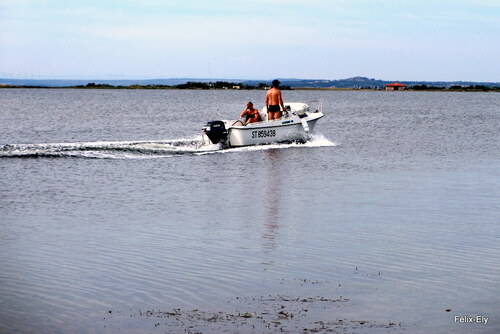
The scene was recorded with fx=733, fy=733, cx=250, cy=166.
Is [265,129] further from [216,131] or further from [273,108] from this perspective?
[216,131]

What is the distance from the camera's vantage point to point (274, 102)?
3106 cm

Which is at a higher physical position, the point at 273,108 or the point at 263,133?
the point at 273,108

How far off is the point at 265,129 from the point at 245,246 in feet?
62.2

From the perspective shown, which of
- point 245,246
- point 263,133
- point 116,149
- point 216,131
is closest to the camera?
point 245,246

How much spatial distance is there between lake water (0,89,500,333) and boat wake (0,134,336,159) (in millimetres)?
695

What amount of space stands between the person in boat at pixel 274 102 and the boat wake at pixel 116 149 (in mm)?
1336

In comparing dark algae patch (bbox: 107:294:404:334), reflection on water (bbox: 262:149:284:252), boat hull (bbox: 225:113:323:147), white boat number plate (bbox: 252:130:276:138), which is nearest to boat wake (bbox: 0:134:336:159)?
boat hull (bbox: 225:113:323:147)

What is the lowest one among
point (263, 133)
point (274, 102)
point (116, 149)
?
point (116, 149)

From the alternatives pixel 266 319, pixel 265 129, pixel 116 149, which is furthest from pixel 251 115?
pixel 266 319

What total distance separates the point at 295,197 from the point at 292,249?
6.51m

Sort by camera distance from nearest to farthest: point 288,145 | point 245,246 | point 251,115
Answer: point 245,246 → point 251,115 → point 288,145

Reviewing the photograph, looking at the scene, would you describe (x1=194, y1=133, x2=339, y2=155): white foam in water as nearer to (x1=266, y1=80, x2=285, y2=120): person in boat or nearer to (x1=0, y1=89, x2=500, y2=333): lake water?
(x1=266, y1=80, x2=285, y2=120): person in boat

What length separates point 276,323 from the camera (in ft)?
26.5

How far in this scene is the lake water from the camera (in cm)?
846
